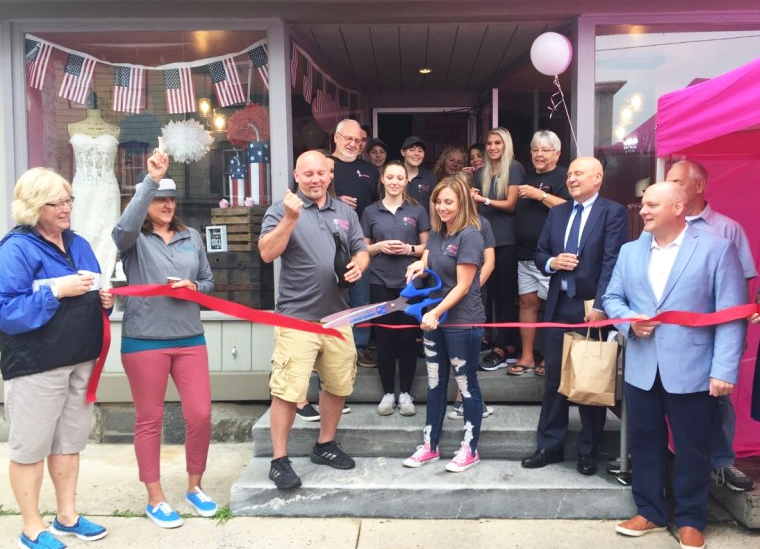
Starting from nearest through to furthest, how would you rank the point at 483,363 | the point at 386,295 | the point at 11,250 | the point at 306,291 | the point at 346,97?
the point at 11,250 → the point at 306,291 → the point at 386,295 → the point at 483,363 → the point at 346,97

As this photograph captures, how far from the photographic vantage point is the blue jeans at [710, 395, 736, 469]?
3.27 metres

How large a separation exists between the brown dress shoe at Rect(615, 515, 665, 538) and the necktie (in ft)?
4.06

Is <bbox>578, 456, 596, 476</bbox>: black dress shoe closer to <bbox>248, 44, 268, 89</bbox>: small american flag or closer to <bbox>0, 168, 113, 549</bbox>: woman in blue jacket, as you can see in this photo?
<bbox>0, 168, 113, 549</bbox>: woman in blue jacket

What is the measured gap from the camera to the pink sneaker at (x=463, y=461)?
369 centimetres

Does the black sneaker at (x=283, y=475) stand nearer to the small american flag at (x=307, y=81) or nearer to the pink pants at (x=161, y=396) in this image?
the pink pants at (x=161, y=396)

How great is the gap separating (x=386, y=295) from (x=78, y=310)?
1.94 meters

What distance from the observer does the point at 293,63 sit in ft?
16.6

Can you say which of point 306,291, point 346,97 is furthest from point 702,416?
point 346,97

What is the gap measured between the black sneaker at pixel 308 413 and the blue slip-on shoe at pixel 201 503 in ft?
2.64

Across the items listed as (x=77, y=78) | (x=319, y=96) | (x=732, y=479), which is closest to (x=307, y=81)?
(x=319, y=96)

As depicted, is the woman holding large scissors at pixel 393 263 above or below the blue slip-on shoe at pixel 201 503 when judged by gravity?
above

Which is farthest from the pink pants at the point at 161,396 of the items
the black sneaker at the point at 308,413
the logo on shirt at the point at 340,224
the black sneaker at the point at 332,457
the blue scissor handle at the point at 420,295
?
the blue scissor handle at the point at 420,295

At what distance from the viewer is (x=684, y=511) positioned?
3.17 metres

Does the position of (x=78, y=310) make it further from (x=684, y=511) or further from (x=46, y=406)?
(x=684, y=511)
